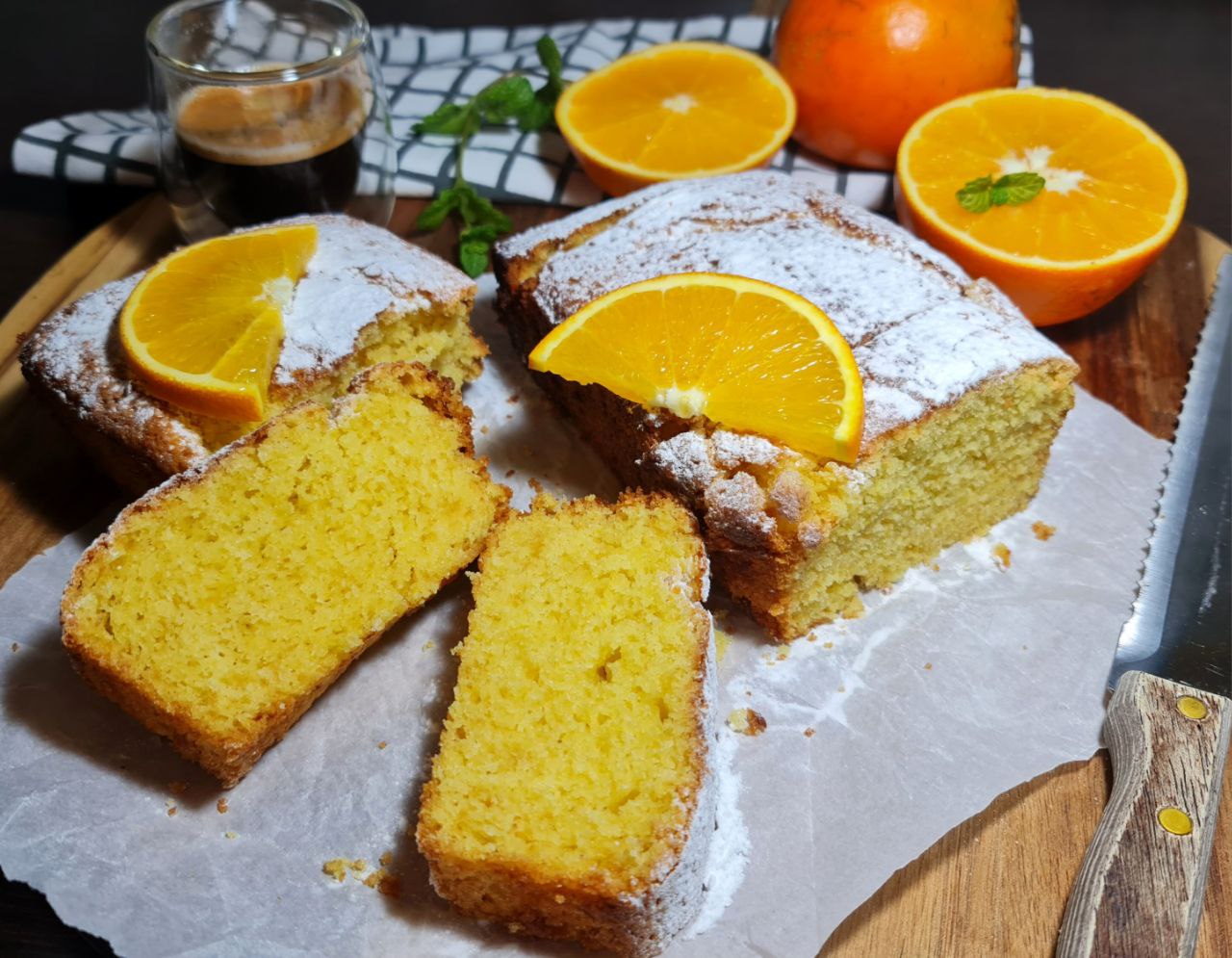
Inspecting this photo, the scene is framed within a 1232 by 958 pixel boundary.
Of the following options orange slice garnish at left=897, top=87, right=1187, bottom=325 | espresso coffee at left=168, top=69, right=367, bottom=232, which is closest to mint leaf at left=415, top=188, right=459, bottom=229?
espresso coffee at left=168, top=69, right=367, bottom=232

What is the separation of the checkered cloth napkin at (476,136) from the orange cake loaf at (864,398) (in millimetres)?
744

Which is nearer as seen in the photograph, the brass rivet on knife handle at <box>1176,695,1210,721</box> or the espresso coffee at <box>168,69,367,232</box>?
the brass rivet on knife handle at <box>1176,695,1210,721</box>

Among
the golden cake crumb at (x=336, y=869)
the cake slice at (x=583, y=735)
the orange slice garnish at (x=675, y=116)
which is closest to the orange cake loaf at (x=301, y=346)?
the cake slice at (x=583, y=735)

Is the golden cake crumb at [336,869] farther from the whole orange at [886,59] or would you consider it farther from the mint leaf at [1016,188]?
the whole orange at [886,59]

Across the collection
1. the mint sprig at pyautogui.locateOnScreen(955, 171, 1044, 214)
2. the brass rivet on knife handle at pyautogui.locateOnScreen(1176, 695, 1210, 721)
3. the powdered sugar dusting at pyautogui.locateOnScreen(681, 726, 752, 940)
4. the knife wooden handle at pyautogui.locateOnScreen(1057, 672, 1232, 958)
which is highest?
the mint sprig at pyautogui.locateOnScreen(955, 171, 1044, 214)

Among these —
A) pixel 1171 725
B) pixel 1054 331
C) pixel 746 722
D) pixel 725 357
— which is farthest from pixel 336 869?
pixel 1054 331

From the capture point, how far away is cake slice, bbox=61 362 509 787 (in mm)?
2234

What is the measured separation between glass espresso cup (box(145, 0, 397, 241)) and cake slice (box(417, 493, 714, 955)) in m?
1.48

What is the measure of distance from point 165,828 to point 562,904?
88 cm

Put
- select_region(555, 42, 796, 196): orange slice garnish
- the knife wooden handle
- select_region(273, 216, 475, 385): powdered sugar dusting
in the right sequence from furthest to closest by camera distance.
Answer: select_region(555, 42, 796, 196): orange slice garnish, select_region(273, 216, 475, 385): powdered sugar dusting, the knife wooden handle

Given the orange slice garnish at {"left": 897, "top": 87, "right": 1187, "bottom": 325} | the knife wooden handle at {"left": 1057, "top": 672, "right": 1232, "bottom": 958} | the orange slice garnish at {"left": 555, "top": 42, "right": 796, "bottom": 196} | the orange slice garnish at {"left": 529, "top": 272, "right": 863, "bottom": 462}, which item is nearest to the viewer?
the knife wooden handle at {"left": 1057, "top": 672, "right": 1232, "bottom": 958}

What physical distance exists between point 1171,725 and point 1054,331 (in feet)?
5.14

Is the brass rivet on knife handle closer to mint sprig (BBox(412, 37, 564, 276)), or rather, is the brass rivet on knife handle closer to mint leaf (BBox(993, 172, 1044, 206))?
mint leaf (BBox(993, 172, 1044, 206))

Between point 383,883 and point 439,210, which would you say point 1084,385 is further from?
point 383,883
